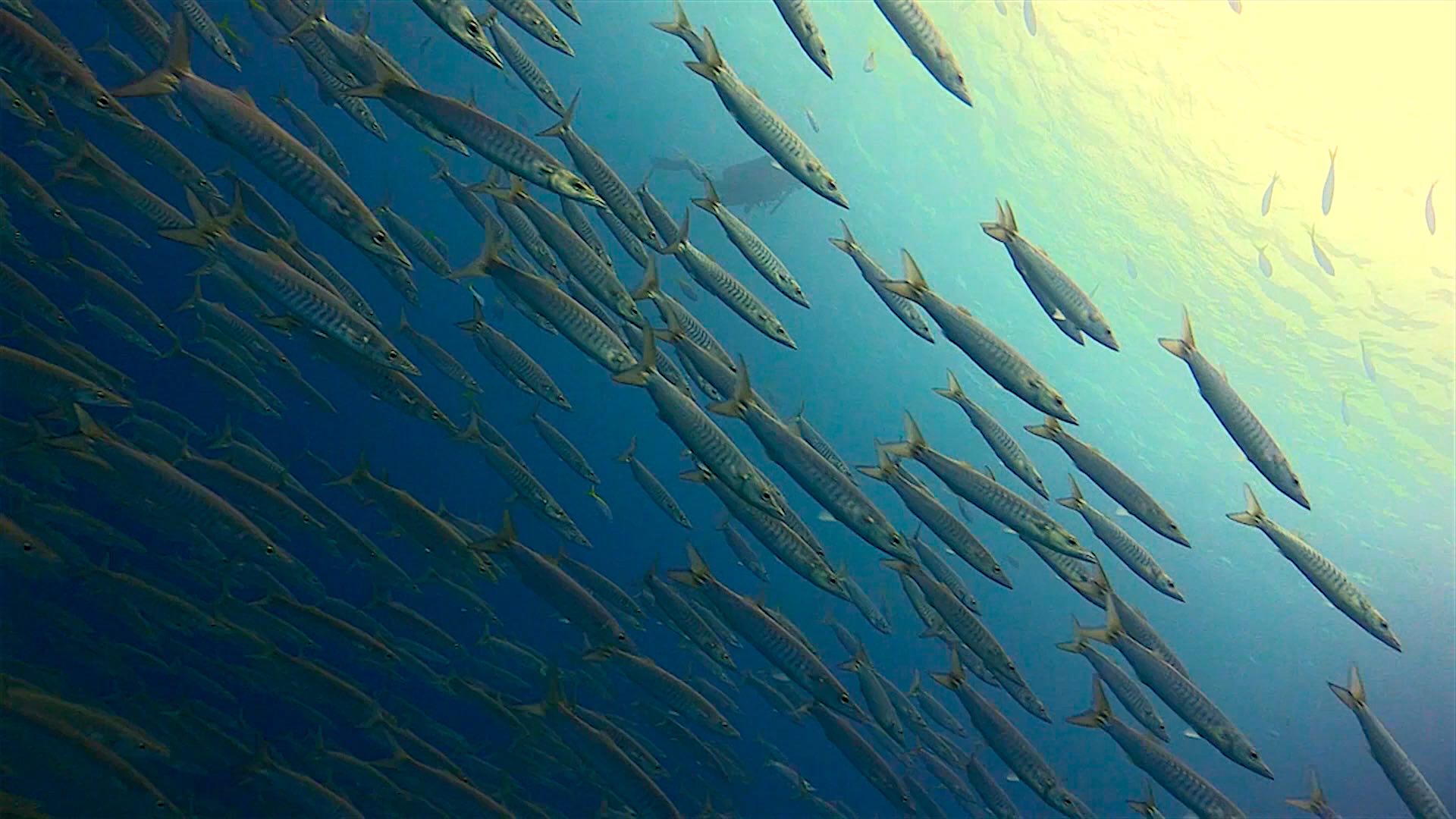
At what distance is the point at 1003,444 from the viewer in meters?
5.36

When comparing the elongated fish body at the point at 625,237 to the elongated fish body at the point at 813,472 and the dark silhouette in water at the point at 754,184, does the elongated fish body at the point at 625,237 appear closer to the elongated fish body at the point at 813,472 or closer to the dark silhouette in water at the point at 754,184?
the elongated fish body at the point at 813,472

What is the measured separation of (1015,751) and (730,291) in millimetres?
3913

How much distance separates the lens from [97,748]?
4.03 metres

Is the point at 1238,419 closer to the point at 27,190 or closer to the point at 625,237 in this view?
the point at 625,237

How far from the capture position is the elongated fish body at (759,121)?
4387mm

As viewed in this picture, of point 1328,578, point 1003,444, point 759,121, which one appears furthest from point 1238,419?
point 759,121

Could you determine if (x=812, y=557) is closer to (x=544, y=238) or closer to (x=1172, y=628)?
(x=544, y=238)

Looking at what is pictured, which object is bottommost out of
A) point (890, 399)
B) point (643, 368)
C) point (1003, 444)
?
point (1003, 444)

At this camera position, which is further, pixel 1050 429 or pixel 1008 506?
pixel 1050 429

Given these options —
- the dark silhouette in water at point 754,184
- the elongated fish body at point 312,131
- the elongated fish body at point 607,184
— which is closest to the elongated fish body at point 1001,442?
the elongated fish body at point 607,184

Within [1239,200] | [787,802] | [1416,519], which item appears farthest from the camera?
[1416,519]

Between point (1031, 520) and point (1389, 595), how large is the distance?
120 ft

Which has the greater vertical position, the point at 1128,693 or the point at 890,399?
the point at 890,399

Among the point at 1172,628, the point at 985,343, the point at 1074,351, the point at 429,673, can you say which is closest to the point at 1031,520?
the point at 985,343
